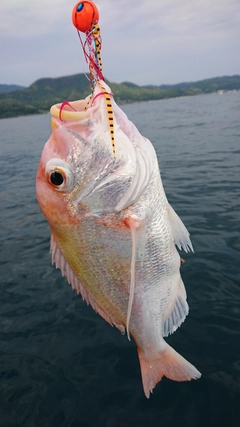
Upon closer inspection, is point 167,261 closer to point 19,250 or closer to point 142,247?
point 142,247

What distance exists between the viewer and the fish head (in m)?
1.99

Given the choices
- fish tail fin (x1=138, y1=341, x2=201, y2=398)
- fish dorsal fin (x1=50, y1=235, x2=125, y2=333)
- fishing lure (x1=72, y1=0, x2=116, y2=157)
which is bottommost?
fish tail fin (x1=138, y1=341, x2=201, y2=398)

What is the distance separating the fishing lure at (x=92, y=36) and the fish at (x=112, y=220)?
0.05 meters

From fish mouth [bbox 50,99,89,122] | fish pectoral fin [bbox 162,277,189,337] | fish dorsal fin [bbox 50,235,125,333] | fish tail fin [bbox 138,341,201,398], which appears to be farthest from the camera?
fish pectoral fin [bbox 162,277,189,337]

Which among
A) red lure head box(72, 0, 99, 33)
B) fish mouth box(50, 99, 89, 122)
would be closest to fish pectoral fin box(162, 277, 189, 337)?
fish mouth box(50, 99, 89, 122)

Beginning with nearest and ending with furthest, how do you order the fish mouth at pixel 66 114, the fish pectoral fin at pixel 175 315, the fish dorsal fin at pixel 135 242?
the fish mouth at pixel 66 114
the fish dorsal fin at pixel 135 242
the fish pectoral fin at pixel 175 315

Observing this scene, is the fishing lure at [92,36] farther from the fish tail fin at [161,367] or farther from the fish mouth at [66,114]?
the fish tail fin at [161,367]

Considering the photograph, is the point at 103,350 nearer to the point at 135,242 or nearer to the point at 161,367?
the point at 161,367

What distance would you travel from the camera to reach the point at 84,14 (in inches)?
69.7

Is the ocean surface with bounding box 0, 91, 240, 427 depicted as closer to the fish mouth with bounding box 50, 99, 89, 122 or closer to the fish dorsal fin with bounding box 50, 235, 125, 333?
the fish dorsal fin with bounding box 50, 235, 125, 333

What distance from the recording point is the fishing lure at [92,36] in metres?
1.78

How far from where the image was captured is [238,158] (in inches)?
502

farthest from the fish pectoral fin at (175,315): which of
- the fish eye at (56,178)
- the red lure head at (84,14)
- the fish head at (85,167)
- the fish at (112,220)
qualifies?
the red lure head at (84,14)

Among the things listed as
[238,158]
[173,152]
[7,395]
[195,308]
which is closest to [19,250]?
[7,395]
